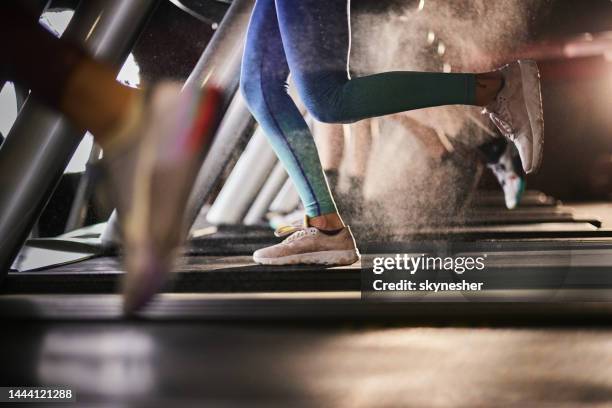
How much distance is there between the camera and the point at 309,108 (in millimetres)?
1266

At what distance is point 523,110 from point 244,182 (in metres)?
1.49

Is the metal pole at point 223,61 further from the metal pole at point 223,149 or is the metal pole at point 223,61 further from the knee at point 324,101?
the knee at point 324,101

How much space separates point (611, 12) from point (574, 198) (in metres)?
2.07

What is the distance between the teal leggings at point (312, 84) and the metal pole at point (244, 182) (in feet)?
3.30

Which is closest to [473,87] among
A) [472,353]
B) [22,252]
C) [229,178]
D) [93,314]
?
[472,353]

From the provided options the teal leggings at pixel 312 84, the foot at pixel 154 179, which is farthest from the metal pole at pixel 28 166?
the foot at pixel 154 179

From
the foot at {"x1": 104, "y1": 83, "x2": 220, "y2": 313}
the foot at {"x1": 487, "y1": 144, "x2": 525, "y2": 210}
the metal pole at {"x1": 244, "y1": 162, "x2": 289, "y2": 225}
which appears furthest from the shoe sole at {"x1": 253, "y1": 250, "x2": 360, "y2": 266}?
the metal pole at {"x1": 244, "y1": 162, "x2": 289, "y2": 225}

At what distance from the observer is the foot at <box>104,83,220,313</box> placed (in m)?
0.64

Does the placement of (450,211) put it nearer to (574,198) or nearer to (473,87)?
(473,87)

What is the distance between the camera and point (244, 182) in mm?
2535

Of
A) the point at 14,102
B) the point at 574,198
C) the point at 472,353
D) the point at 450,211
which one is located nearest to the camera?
the point at 472,353

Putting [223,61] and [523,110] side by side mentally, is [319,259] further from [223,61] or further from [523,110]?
[223,61]

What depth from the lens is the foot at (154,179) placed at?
64cm

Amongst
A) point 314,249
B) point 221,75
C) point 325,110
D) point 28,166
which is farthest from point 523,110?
point 28,166
